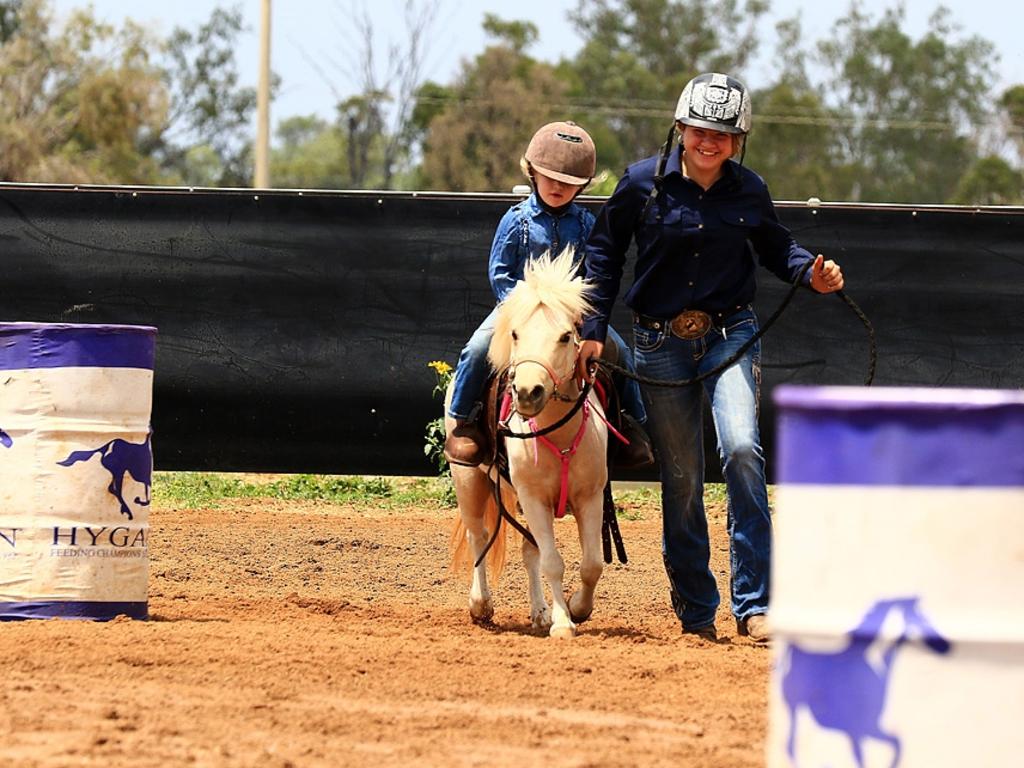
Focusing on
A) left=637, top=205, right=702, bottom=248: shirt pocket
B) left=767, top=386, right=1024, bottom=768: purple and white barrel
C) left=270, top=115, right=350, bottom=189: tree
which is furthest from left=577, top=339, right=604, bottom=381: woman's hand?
left=270, top=115, right=350, bottom=189: tree

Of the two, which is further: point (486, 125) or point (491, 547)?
point (486, 125)

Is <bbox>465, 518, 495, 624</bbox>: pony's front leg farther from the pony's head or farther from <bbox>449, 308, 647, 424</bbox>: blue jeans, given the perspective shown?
the pony's head

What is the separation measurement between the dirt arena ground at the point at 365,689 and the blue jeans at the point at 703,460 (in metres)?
0.27

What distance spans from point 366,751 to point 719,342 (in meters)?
2.91

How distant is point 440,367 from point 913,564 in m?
7.29

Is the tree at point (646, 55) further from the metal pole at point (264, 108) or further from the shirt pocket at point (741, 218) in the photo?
the shirt pocket at point (741, 218)

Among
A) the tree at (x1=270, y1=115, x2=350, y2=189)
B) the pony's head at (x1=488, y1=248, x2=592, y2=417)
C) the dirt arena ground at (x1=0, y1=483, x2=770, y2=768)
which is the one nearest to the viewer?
the dirt arena ground at (x1=0, y1=483, x2=770, y2=768)

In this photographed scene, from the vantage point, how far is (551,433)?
700 cm

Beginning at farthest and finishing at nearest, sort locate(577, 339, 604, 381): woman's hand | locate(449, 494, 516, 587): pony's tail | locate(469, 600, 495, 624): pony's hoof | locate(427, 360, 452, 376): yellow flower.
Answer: locate(427, 360, 452, 376): yellow flower, locate(449, 494, 516, 587): pony's tail, locate(469, 600, 495, 624): pony's hoof, locate(577, 339, 604, 381): woman's hand

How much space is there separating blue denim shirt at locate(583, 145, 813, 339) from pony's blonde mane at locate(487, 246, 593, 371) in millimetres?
140

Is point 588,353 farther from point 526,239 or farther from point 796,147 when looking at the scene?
point 796,147

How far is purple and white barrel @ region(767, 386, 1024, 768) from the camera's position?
348 cm

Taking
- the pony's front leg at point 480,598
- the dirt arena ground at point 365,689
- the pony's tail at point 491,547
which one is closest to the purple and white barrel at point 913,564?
the dirt arena ground at point 365,689

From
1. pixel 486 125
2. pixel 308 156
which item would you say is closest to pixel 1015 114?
pixel 486 125
